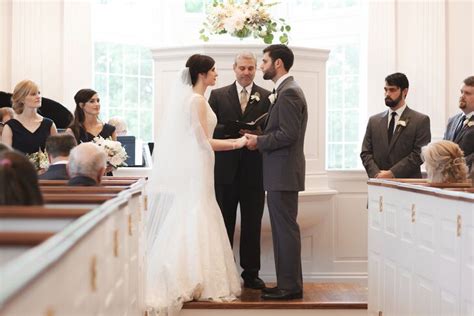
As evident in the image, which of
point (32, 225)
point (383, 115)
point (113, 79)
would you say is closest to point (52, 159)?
point (32, 225)

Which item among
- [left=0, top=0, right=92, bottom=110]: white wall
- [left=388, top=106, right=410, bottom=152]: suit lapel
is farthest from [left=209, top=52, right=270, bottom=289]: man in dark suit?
[left=0, top=0, right=92, bottom=110]: white wall

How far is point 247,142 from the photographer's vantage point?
19.6 ft

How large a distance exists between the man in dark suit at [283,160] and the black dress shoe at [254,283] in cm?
37

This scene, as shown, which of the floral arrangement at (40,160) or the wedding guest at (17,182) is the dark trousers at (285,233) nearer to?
the floral arrangement at (40,160)

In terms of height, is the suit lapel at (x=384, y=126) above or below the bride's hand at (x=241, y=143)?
above

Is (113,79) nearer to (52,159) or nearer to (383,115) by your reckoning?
(383,115)

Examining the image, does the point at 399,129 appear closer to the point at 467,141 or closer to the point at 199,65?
the point at 467,141

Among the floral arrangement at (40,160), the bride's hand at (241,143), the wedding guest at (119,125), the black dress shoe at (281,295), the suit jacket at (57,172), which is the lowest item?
the black dress shoe at (281,295)

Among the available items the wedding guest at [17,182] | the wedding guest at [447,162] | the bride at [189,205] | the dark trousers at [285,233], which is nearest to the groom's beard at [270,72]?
the bride at [189,205]

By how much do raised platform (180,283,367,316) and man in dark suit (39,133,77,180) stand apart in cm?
162

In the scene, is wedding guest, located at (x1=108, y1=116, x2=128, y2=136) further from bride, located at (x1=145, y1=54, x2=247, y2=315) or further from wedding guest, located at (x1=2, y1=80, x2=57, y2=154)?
bride, located at (x1=145, y1=54, x2=247, y2=315)

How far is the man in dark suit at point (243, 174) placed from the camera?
641 centimetres

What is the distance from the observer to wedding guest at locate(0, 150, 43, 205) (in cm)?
239

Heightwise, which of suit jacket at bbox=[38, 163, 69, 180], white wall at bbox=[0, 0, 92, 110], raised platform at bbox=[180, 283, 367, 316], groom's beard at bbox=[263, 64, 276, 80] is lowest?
raised platform at bbox=[180, 283, 367, 316]
